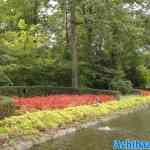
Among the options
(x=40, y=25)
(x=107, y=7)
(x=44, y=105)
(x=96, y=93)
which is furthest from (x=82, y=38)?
(x=44, y=105)

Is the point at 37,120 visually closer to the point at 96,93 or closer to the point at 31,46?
the point at 96,93

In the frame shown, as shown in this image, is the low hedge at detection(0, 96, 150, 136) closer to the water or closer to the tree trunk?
the water

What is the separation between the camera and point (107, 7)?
90.6ft

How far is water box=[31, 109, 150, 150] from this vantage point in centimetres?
1047

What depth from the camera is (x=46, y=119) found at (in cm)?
1299

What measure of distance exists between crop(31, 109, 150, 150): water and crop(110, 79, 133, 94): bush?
1409 cm

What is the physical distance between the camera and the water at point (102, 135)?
412 inches

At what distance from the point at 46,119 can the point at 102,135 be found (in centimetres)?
197

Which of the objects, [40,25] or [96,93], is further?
[40,25]

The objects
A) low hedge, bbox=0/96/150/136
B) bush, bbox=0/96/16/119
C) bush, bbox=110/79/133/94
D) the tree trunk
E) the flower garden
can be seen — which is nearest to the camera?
low hedge, bbox=0/96/150/136

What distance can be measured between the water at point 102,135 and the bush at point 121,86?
1409 centimetres

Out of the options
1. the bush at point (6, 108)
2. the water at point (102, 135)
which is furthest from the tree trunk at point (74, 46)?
the bush at point (6, 108)

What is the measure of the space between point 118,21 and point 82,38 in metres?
5.66

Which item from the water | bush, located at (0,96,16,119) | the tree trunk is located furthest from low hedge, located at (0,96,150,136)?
the tree trunk
